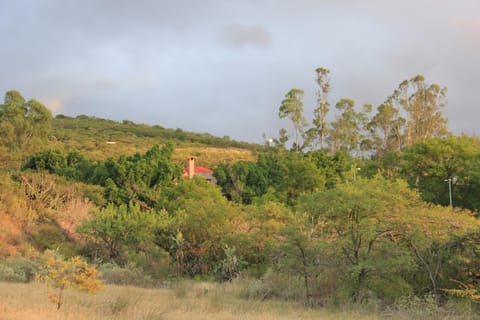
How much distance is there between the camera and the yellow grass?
11820mm

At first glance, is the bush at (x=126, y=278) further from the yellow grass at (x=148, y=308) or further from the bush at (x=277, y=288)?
the bush at (x=277, y=288)

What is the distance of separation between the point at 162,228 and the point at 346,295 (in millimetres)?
13022

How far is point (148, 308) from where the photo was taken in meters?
13.2

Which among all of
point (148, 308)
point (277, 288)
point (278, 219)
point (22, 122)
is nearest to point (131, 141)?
point (22, 122)

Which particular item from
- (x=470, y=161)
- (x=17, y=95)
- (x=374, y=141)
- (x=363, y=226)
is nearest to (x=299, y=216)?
(x=363, y=226)

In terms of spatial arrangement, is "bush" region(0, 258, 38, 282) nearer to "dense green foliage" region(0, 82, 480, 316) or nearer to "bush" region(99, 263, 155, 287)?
"dense green foliage" region(0, 82, 480, 316)

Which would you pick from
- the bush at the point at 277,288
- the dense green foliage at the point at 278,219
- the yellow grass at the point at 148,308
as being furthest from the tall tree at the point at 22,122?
the bush at the point at 277,288

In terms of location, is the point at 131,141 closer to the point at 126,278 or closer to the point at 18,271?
the point at 126,278

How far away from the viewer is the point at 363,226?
16.8 metres

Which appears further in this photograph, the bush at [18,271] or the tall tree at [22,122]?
the tall tree at [22,122]

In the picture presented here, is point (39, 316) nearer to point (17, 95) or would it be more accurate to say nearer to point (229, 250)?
point (229, 250)

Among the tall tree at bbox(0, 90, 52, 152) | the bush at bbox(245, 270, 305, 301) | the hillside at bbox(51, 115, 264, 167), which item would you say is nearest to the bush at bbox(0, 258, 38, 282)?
the bush at bbox(245, 270, 305, 301)

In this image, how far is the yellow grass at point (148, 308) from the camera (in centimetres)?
1182

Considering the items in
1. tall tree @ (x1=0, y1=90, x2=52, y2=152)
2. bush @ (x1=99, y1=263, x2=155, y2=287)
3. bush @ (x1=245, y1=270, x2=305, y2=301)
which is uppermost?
tall tree @ (x1=0, y1=90, x2=52, y2=152)
